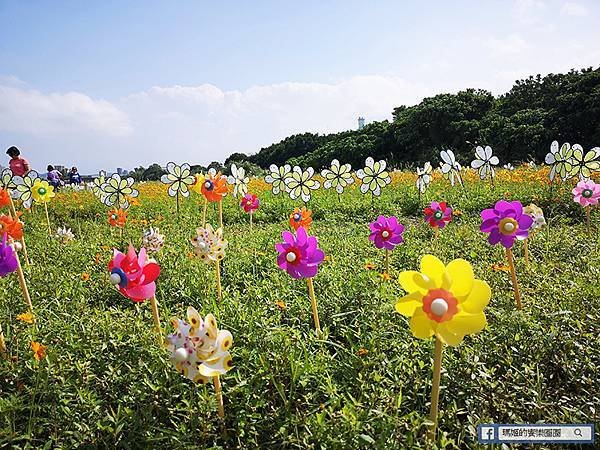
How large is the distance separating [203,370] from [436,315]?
28.9 inches

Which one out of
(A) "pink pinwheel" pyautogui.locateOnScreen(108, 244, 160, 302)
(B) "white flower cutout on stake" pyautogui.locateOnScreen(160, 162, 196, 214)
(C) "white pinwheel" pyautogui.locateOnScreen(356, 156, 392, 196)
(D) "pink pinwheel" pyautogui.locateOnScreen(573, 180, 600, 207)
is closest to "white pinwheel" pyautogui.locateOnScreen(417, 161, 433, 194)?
(C) "white pinwheel" pyautogui.locateOnScreen(356, 156, 392, 196)

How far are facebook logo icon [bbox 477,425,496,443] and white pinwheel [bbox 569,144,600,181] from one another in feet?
14.3

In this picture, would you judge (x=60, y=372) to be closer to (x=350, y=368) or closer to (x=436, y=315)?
(x=350, y=368)

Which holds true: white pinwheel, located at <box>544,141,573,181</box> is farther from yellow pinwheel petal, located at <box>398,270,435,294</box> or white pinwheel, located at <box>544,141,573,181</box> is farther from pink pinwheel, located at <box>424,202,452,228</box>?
yellow pinwheel petal, located at <box>398,270,435,294</box>

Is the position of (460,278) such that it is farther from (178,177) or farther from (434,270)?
(178,177)

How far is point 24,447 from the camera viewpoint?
1.51 m

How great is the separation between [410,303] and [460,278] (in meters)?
0.17

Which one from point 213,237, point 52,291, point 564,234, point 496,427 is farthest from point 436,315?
point 564,234

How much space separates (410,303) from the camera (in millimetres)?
1401

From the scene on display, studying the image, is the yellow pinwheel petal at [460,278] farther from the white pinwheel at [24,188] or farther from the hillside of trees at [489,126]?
the hillside of trees at [489,126]

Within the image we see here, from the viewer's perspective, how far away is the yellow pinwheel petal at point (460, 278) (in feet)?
4.49

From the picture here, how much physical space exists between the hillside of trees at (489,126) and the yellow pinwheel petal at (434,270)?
15.8m

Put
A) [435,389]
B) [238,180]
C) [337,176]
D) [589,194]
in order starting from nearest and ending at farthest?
[435,389] < [589,194] < [238,180] < [337,176]

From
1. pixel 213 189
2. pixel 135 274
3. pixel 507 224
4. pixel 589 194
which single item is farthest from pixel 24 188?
pixel 589 194
